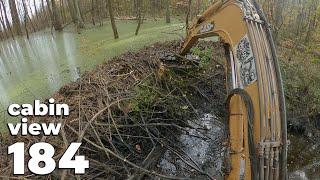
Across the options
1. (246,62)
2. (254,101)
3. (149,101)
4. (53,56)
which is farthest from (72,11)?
(254,101)

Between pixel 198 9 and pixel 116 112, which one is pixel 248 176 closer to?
pixel 116 112

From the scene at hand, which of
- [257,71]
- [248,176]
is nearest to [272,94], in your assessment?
[257,71]

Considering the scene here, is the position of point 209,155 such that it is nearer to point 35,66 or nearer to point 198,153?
point 198,153

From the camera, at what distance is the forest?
234 inches

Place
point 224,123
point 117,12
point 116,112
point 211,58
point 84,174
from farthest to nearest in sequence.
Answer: point 117,12
point 211,58
point 224,123
point 116,112
point 84,174

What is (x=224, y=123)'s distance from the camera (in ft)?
24.8

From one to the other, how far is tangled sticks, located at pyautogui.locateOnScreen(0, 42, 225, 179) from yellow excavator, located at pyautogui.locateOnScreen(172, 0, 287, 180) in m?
1.72

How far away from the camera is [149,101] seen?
7.19m

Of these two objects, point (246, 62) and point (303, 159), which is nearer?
point (246, 62)

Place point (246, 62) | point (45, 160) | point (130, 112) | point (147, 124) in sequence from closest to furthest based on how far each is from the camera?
point (246, 62)
point (45, 160)
point (147, 124)
point (130, 112)

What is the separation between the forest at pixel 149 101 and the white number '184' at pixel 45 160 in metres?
0.10

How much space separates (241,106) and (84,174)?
243 cm

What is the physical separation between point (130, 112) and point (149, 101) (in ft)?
1.62

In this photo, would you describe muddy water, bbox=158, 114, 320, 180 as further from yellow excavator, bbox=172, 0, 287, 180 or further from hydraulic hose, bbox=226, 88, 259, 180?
hydraulic hose, bbox=226, 88, 259, 180
